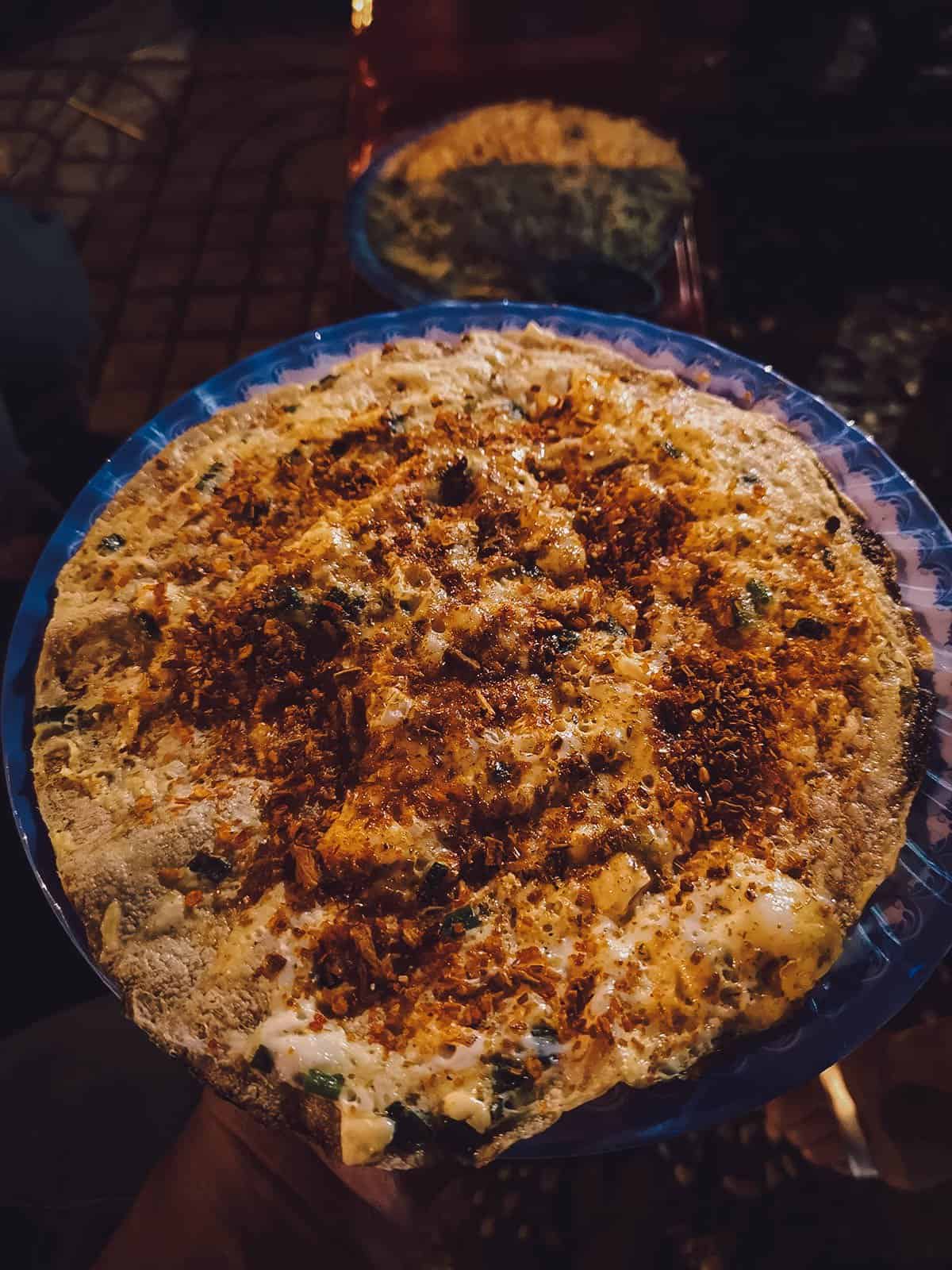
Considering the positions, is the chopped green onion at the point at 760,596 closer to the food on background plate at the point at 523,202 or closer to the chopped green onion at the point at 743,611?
the chopped green onion at the point at 743,611

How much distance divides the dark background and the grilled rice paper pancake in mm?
1214

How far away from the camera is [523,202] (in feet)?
9.54

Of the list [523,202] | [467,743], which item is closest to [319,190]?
[523,202]

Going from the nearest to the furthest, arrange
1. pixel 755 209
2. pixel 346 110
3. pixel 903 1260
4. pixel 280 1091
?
pixel 280 1091 → pixel 903 1260 → pixel 755 209 → pixel 346 110

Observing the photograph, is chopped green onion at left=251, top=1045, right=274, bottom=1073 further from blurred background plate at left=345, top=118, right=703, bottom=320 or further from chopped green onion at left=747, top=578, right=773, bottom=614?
blurred background plate at left=345, top=118, right=703, bottom=320

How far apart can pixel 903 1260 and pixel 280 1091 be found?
70.4 inches

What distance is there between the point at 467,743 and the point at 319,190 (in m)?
2.88

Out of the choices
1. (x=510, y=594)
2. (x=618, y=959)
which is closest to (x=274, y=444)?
(x=510, y=594)

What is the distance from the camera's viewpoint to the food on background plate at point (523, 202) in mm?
2762

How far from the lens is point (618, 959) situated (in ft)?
4.19

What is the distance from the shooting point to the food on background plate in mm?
2762

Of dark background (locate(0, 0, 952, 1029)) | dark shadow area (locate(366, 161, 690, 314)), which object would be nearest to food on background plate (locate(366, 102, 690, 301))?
dark shadow area (locate(366, 161, 690, 314))

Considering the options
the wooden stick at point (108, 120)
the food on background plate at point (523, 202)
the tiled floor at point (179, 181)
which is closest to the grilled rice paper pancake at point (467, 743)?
the food on background plate at point (523, 202)

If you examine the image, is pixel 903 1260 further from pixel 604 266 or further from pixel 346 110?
pixel 346 110
